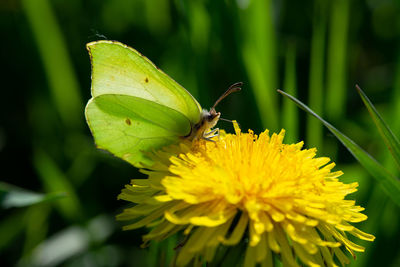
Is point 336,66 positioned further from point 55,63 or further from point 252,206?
point 55,63

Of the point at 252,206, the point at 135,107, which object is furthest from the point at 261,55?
the point at 252,206

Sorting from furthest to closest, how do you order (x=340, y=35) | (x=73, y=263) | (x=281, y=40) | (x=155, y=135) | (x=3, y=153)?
(x=281, y=40) → (x=3, y=153) → (x=340, y=35) → (x=73, y=263) → (x=155, y=135)

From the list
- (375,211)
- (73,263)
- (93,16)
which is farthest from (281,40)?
(73,263)

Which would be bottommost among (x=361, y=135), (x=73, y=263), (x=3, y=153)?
(x=73, y=263)

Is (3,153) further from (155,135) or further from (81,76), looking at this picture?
(155,135)

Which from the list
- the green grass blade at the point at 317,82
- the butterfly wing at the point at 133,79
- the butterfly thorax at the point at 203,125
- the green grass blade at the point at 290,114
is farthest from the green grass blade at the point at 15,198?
the green grass blade at the point at 317,82

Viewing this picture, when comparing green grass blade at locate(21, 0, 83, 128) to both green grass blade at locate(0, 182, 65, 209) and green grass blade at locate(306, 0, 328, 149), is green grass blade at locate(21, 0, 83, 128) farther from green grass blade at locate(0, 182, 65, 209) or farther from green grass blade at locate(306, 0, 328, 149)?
green grass blade at locate(306, 0, 328, 149)

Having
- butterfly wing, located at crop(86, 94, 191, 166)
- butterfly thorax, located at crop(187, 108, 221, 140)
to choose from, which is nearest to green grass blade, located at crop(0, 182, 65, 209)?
butterfly wing, located at crop(86, 94, 191, 166)
